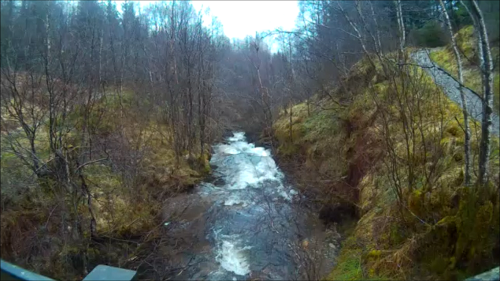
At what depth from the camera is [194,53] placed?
593 inches

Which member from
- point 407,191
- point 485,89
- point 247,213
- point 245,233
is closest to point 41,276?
point 485,89

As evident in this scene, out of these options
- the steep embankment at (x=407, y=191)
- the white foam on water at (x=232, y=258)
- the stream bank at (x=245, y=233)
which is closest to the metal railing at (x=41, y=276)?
the steep embankment at (x=407, y=191)

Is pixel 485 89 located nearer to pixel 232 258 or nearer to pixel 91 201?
pixel 232 258

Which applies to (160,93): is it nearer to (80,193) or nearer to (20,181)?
(80,193)

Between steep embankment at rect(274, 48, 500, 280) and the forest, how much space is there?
0.03 meters

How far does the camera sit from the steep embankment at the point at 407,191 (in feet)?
12.9

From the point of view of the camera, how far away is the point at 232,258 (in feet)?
24.6

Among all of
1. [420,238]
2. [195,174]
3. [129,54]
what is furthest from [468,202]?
[129,54]

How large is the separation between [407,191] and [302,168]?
21.5ft

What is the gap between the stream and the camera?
679 cm

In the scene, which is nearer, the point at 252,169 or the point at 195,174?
the point at 195,174

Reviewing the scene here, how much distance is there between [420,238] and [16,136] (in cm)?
730

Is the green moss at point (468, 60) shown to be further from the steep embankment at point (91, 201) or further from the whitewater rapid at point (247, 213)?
the steep embankment at point (91, 201)

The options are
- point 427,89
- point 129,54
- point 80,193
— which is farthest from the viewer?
point 129,54
